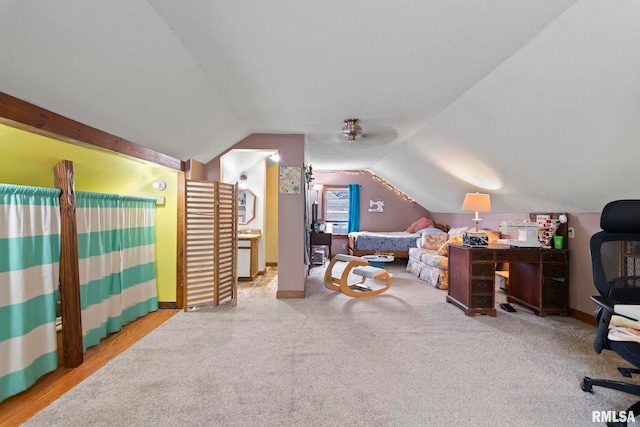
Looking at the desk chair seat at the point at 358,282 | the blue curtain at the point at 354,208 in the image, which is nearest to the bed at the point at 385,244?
the blue curtain at the point at 354,208

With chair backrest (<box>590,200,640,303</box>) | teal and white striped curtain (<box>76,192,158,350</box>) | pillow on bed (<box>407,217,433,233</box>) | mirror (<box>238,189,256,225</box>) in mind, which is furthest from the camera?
pillow on bed (<box>407,217,433,233</box>)

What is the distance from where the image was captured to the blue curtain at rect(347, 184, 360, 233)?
7914mm

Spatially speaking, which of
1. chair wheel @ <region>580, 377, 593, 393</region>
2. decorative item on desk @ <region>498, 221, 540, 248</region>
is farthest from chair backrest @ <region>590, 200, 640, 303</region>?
decorative item on desk @ <region>498, 221, 540, 248</region>

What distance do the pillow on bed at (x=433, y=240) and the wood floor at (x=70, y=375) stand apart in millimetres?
4656

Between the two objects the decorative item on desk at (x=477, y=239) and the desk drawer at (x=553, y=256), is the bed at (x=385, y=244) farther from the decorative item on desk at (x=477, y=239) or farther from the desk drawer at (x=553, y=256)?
the desk drawer at (x=553, y=256)

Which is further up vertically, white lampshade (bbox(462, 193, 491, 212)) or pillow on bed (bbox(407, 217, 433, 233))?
white lampshade (bbox(462, 193, 491, 212))

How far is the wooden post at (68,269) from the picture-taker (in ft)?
7.62

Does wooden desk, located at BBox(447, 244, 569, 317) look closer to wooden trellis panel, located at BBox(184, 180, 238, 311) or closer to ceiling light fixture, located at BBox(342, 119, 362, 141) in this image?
ceiling light fixture, located at BBox(342, 119, 362, 141)

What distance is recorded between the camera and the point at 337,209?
8.21m

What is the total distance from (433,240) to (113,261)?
5333 millimetres

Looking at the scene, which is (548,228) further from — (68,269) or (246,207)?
(68,269)

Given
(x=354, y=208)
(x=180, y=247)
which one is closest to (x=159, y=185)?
(x=180, y=247)

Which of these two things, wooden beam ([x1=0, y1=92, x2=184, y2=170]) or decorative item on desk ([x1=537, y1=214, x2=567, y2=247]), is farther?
decorative item on desk ([x1=537, y1=214, x2=567, y2=247])

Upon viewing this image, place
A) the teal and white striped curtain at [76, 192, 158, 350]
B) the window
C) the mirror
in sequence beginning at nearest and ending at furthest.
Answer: the teal and white striped curtain at [76, 192, 158, 350] < the mirror < the window
